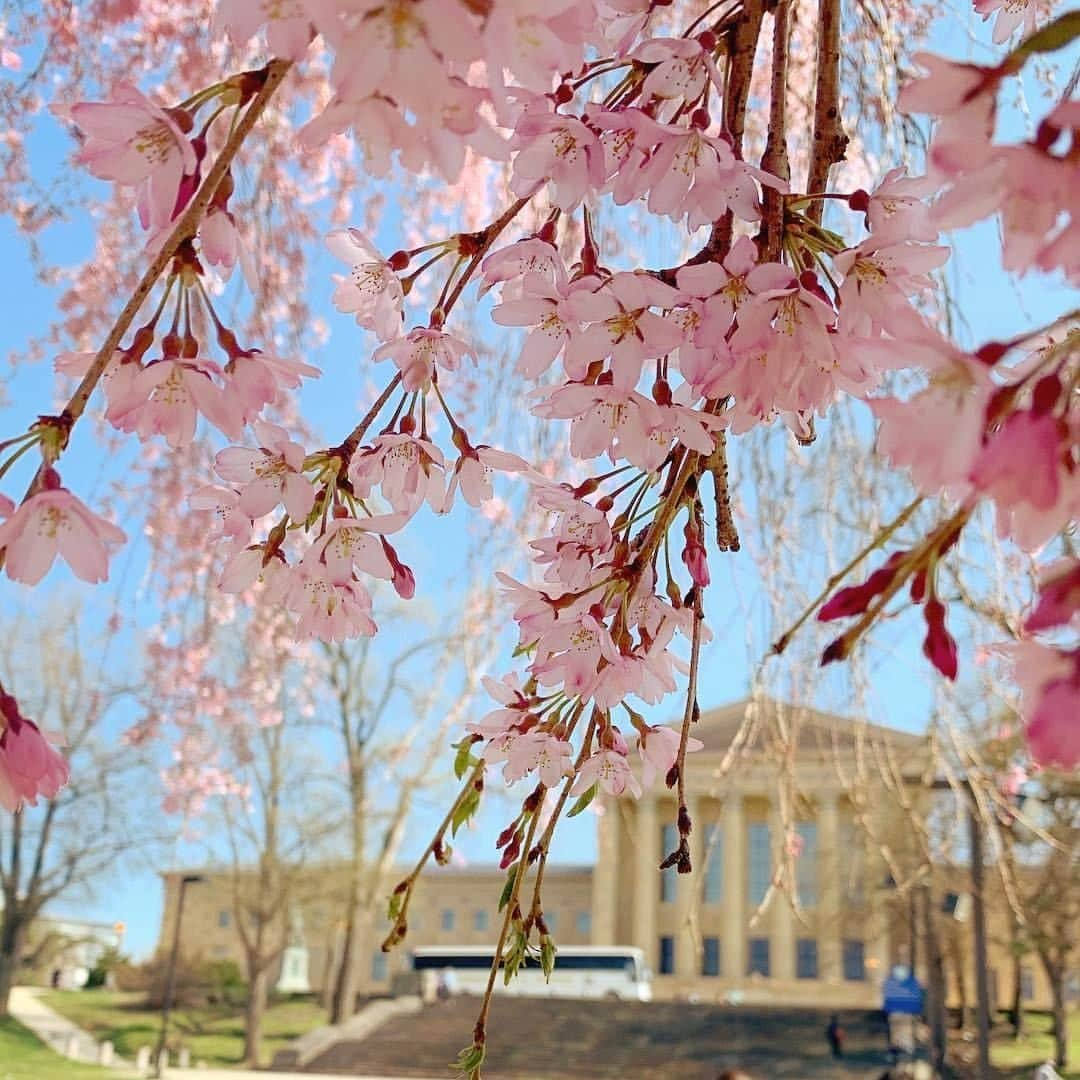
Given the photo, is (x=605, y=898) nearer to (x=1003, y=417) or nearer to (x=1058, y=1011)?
(x=1058, y=1011)

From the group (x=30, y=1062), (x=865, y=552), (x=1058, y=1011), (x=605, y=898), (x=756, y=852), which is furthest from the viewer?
(x=756, y=852)

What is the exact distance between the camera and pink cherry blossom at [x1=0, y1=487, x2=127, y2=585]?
19.5 inches

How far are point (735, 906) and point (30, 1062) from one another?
58.8 feet

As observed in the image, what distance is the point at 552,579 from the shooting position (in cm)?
81

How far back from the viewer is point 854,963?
2978 cm

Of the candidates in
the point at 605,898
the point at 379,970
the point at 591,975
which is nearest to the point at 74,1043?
the point at 591,975

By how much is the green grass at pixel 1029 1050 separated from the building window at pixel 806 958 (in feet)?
25.7

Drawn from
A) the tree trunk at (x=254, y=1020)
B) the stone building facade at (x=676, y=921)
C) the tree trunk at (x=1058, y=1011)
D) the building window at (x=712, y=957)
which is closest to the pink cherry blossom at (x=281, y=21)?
the tree trunk at (x=1058, y=1011)

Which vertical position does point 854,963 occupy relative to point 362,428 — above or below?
below

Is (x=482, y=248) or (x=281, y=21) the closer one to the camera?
(x=281, y=21)

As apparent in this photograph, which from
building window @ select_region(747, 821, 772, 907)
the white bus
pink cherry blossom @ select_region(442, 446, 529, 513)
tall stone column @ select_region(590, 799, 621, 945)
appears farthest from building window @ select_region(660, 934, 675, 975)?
pink cherry blossom @ select_region(442, 446, 529, 513)

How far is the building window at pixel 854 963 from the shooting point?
2955cm

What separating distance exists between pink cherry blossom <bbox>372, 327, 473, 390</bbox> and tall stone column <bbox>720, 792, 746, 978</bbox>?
29204 millimetres

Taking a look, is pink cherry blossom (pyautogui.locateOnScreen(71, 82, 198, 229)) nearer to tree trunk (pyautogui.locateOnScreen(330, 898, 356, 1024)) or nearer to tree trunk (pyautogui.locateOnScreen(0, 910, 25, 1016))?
tree trunk (pyautogui.locateOnScreen(330, 898, 356, 1024))
